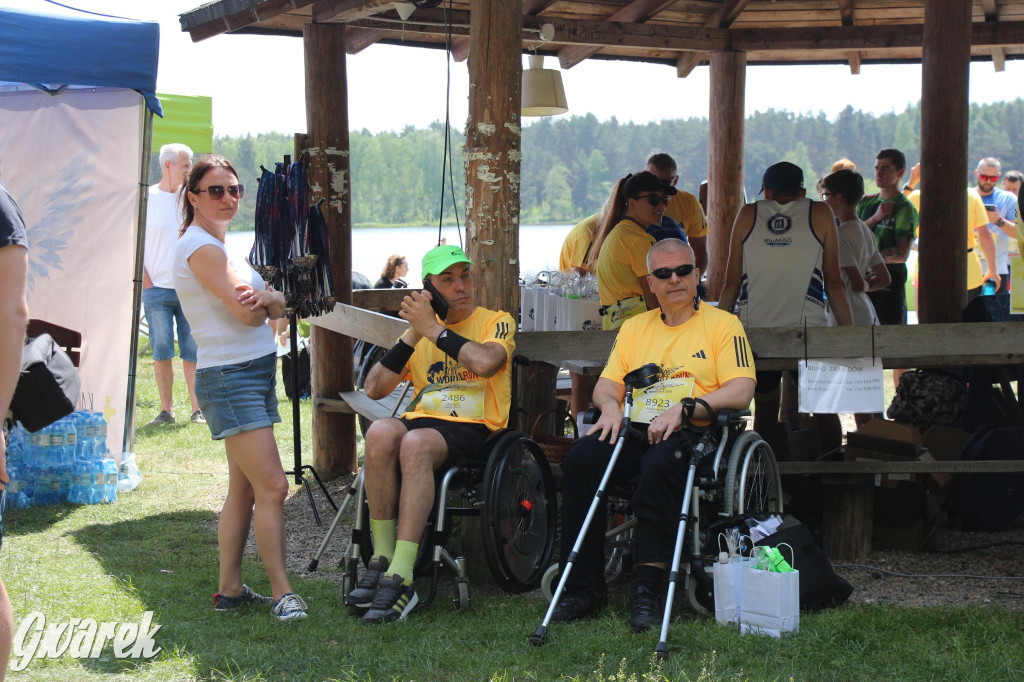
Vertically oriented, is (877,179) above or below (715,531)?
above

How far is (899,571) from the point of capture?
4.67 metres

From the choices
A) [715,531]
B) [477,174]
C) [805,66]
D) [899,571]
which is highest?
[805,66]

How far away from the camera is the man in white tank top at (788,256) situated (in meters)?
5.37

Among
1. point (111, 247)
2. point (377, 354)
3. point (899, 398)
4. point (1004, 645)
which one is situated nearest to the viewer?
point (1004, 645)

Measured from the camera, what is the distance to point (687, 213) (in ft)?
23.6

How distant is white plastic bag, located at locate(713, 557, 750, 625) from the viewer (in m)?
3.67

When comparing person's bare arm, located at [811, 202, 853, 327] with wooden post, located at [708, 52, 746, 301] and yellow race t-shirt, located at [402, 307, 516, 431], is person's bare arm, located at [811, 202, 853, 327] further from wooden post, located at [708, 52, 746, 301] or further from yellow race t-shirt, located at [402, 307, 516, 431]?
wooden post, located at [708, 52, 746, 301]

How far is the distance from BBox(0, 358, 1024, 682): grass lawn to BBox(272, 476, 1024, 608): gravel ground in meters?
0.30

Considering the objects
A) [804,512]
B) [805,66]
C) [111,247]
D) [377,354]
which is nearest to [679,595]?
[804,512]

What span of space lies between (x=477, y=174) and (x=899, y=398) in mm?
2963

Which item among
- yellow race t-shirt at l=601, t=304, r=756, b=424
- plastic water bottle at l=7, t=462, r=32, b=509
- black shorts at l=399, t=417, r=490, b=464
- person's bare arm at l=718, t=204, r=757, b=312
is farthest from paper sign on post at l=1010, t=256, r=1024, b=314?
plastic water bottle at l=7, t=462, r=32, b=509

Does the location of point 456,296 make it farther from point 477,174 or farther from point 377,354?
point 377,354

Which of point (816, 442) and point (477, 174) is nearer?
point (477, 174)

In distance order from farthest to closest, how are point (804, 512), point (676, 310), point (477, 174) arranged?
point (804, 512), point (477, 174), point (676, 310)
